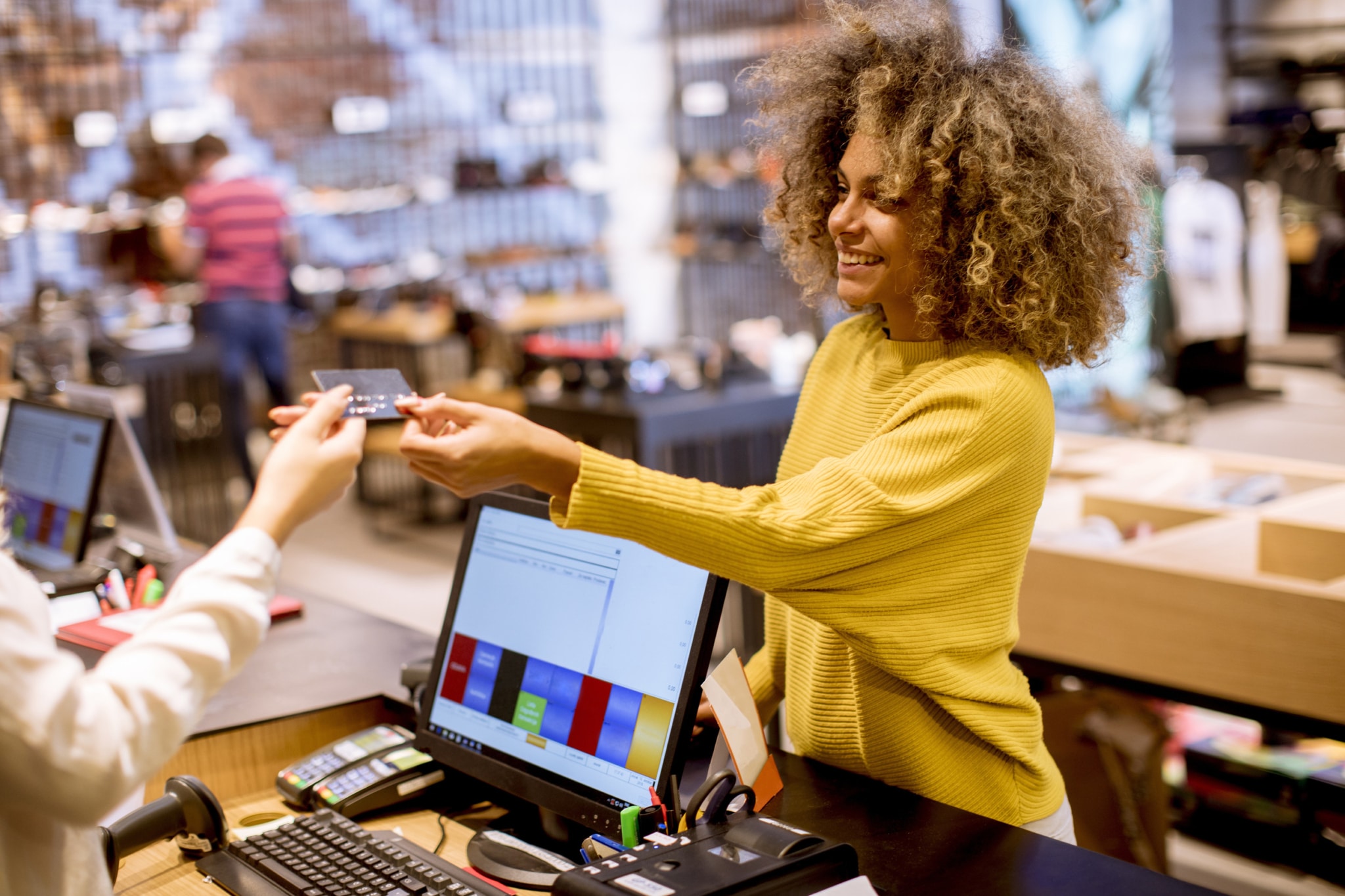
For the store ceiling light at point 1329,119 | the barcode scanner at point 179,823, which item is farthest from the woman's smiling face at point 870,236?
the store ceiling light at point 1329,119

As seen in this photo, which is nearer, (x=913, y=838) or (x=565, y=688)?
(x=913, y=838)

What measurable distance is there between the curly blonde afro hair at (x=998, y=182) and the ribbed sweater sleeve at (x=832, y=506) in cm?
11

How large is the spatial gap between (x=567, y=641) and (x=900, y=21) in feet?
2.76

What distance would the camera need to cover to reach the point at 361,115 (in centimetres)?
927

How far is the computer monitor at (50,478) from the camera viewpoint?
2.55 metres

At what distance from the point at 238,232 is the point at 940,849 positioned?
621cm

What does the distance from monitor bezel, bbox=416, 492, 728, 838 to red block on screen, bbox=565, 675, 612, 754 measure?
2.2 inches

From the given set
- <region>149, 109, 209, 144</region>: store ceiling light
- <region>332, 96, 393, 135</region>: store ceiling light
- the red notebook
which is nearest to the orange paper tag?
the red notebook

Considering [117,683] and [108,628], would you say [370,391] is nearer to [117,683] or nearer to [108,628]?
[117,683]

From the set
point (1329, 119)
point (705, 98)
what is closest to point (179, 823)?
point (1329, 119)

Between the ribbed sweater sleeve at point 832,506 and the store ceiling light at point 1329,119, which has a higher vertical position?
the store ceiling light at point 1329,119

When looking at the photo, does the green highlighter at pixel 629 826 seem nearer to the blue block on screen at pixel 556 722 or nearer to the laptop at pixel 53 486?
the blue block on screen at pixel 556 722

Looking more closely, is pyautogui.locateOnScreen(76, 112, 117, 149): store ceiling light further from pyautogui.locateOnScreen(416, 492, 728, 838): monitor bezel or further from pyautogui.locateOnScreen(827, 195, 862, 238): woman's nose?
pyautogui.locateOnScreen(827, 195, 862, 238): woman's nose

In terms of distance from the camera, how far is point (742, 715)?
1320 millimetres
